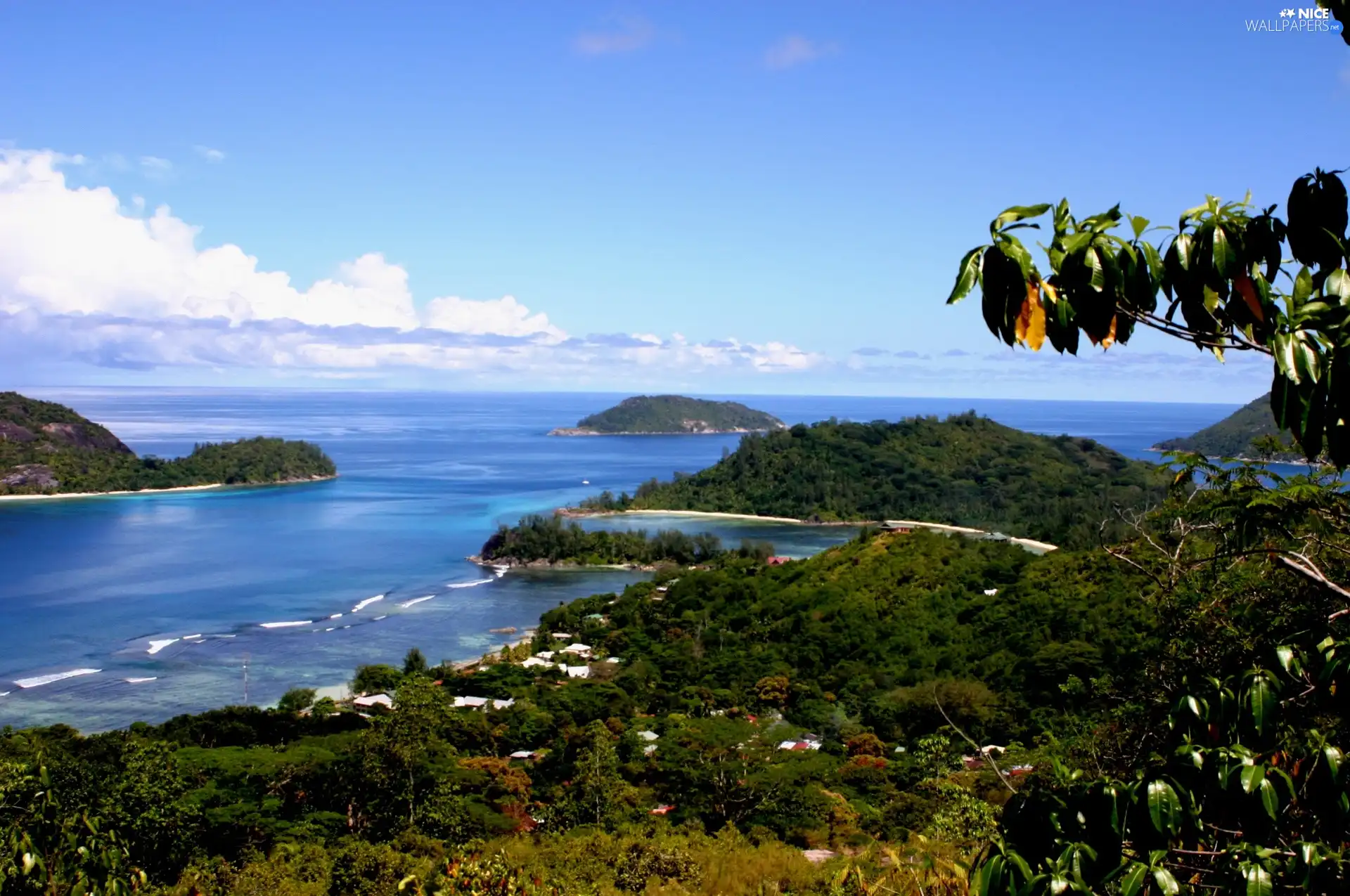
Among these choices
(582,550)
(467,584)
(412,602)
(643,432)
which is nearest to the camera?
(412,602)

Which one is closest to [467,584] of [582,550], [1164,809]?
[582,550]

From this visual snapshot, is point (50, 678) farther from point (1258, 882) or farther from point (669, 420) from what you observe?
point (669, 420)

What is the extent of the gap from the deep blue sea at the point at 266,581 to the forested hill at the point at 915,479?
397 cm

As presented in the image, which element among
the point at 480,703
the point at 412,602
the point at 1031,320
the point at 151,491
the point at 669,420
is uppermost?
the point at 1031,320

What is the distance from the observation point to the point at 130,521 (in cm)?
4828

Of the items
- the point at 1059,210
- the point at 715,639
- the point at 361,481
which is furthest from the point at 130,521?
the point at 1059,210

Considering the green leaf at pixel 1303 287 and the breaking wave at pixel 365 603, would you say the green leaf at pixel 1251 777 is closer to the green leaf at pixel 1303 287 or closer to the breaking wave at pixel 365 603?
the green leaf at pixel 1303 287

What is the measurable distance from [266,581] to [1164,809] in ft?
119

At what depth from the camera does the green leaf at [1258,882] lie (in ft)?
4.04

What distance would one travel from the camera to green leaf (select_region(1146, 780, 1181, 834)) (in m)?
1.29

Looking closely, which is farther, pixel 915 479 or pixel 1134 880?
pixel 915 479

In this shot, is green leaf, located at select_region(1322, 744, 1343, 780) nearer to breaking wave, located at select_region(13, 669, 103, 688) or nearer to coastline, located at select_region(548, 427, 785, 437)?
breaking wave, located at select_region(13, 669, 103, 688)

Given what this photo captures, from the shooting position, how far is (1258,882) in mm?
1235

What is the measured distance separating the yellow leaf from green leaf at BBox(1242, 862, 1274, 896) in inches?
27.9
